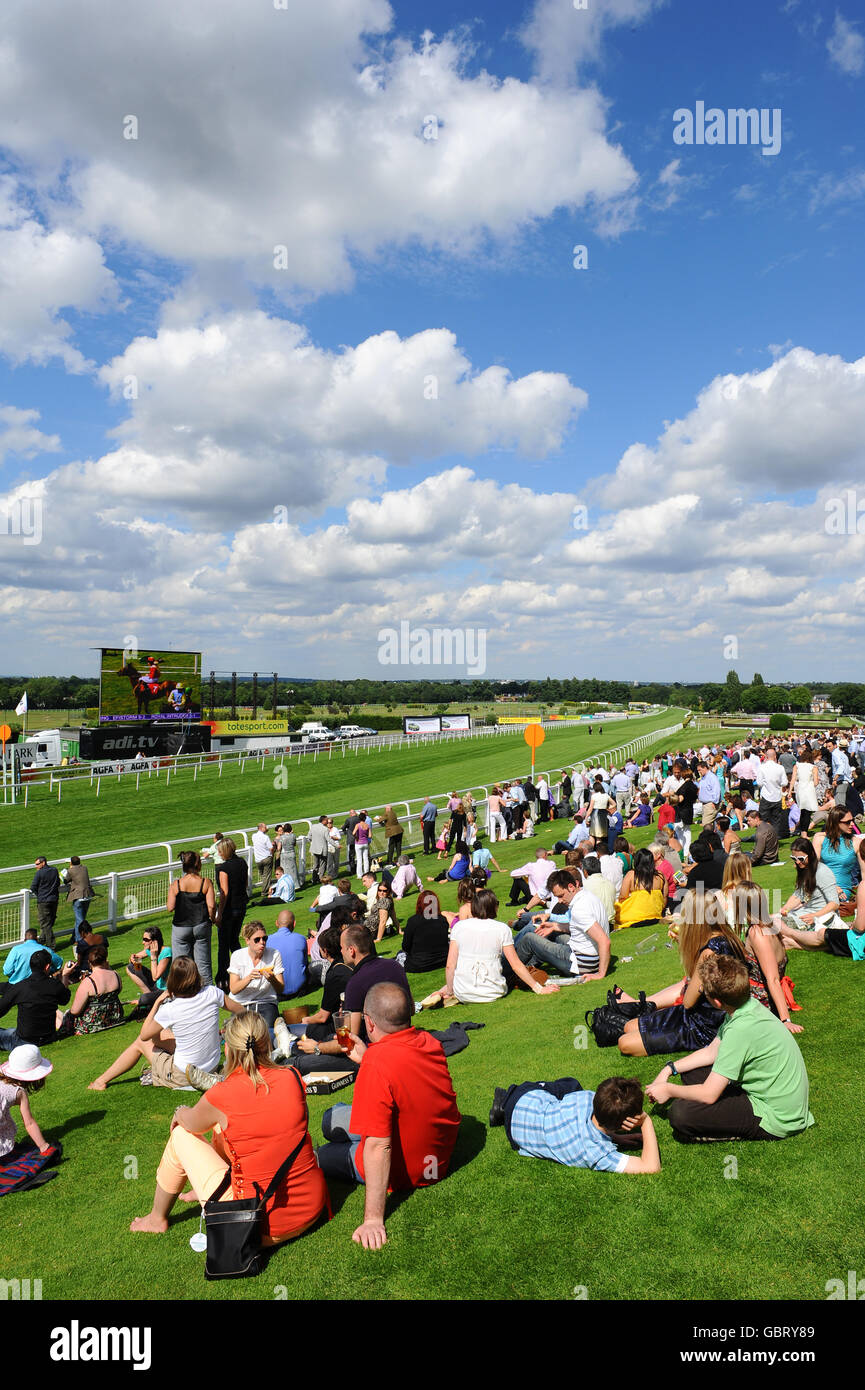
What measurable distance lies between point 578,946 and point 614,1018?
2.15 m

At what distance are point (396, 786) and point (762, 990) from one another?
33.6 meters

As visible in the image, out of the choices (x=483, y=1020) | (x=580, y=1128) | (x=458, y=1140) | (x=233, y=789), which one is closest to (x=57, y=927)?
(x=483, y=1020)

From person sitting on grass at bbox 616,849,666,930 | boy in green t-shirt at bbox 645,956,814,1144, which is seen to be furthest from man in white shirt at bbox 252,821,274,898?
boy in green t-shirt at bbox 645,956,814,1144

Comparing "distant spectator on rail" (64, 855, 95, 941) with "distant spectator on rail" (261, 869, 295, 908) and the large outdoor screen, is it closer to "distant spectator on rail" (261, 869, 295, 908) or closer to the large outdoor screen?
"distant spectator on rail" (261, 869, 295, 908)

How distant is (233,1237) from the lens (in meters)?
3.65

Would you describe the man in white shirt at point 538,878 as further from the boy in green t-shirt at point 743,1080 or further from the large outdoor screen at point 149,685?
the large outdoor screen at point 149,685

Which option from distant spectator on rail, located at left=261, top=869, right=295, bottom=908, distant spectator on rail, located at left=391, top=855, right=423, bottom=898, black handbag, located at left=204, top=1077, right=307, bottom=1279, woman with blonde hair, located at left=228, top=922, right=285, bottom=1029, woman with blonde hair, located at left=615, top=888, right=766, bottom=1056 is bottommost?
distant spectator on rail, located at left=261, top=869, right=295, bottom=908

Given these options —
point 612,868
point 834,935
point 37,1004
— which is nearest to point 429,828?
point 612,868

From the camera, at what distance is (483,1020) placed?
7.11 metres

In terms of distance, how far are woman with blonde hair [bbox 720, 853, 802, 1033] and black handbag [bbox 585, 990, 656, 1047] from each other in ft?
2.68

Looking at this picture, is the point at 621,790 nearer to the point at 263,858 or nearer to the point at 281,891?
the point at 263,858

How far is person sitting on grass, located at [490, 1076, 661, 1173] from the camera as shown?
13.8ft

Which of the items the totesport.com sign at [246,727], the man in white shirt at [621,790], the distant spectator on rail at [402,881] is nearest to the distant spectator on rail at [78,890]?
the distant spectator on rail at [402,881]
